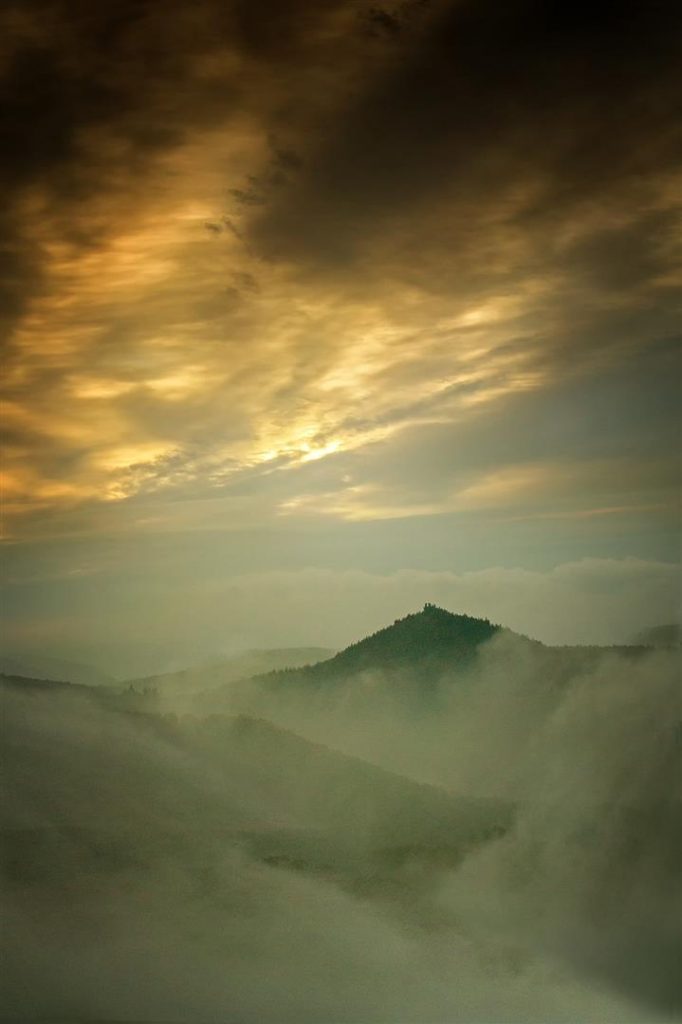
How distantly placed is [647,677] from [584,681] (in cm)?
353

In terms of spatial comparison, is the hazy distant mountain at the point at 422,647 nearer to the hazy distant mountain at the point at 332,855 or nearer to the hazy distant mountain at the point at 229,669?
the hazy distant mountain at the point at 332,855

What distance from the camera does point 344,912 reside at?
13.1 metres

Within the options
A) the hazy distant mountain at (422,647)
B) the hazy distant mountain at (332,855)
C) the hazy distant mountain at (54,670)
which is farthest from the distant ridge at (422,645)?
the hazy distant mountain at (54,670)

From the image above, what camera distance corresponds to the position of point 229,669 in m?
19.0

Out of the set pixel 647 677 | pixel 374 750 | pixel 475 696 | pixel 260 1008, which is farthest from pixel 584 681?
pixel 260 1008

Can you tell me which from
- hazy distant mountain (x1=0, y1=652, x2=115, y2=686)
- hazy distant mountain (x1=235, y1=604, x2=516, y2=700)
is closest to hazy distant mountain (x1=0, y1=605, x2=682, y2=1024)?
hazy distant mountain (x1=0, y1=652, x2=115, y2=686)

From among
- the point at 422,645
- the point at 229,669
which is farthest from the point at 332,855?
the point at 422,645

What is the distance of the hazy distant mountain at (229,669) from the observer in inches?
635

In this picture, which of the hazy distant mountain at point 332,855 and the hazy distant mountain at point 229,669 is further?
the hazy distant mountain at point 229,669

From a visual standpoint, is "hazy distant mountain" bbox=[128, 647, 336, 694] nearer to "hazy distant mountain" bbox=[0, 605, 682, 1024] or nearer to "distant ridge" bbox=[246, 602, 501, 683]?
"hazy distant mountain" bbox=[0, 605, 682, 1024]

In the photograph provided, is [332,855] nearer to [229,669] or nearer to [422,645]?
[229,669]

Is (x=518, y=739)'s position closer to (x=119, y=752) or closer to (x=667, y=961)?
(x=667, y=961)

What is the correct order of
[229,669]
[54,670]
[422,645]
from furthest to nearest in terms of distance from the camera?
[422,645] < [229,669] < [54,670]

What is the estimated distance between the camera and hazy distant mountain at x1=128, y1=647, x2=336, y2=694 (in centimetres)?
1614
